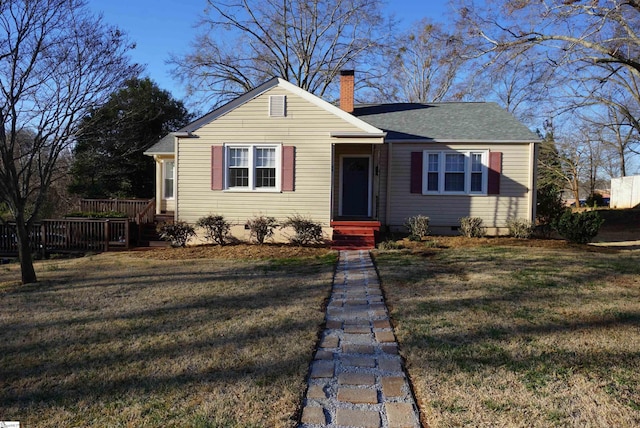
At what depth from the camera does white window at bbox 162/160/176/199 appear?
1513 centimetres

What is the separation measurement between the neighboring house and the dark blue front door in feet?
0.10

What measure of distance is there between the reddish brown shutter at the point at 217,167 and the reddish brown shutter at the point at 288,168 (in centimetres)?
180

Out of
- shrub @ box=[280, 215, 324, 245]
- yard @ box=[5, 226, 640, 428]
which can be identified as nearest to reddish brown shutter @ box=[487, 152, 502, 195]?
yard @ box=[5, 226, 640, 428]

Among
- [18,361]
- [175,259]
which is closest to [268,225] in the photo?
[175,259]

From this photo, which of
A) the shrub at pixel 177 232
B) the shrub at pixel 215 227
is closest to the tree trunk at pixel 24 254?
the shrub at pixel 177 232

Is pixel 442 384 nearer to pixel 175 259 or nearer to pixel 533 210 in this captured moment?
pixel 175 259

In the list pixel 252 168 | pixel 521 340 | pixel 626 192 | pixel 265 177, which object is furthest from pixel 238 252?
pixel 626 192

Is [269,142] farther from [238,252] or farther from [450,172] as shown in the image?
[450,172]

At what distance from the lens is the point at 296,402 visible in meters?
3.01

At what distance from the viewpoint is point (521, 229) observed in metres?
11.9

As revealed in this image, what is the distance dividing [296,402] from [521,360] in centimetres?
206

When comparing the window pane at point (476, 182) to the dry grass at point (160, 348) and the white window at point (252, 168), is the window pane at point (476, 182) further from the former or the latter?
the dry grass at point (160, 348)

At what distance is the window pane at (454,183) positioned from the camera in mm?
12703

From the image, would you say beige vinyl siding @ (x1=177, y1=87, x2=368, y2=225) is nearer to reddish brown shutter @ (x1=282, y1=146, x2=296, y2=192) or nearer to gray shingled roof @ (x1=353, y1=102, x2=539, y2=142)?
reddish brown shutter @ (x1=282, y1=146, x2=296, y2=192)
